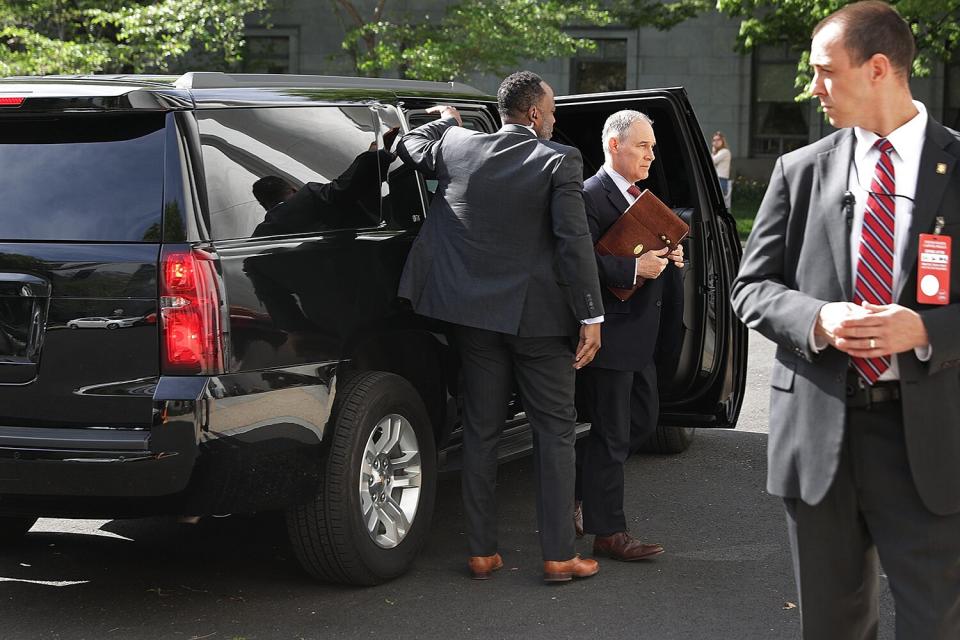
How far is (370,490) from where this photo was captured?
5.00 meters

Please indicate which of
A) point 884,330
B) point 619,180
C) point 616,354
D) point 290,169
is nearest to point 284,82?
point 290,169

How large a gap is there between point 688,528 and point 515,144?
6.65 feet

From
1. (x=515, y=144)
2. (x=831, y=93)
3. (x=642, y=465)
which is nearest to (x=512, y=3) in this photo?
(x=642, y=465)

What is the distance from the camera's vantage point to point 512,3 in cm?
2084

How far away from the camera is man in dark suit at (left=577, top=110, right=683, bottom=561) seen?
213 inches

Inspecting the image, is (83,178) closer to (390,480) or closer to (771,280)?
(390,480)

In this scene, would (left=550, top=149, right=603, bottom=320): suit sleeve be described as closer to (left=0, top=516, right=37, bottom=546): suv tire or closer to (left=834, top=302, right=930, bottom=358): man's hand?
(left=834, top=302, right=930, bottom=358): man's hand

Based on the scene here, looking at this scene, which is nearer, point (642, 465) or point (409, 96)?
point (409, 96)

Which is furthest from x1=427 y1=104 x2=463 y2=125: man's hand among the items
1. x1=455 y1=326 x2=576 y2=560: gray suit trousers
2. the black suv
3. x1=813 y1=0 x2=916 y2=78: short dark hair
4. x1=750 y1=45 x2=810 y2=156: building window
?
x1=750 y1=45 x2=810 y2=156: building window

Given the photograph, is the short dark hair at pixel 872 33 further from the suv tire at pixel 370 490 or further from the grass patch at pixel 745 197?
the grass patch at pixel 745 197

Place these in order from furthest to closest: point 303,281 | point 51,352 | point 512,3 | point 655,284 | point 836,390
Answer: point 512,3
point 655,284
point 303,281
point 51,352
point 836,390

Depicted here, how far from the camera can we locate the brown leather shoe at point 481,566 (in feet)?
17.1

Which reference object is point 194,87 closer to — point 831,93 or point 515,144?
point 515,144

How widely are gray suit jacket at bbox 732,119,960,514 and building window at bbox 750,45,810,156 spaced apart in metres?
27.8
